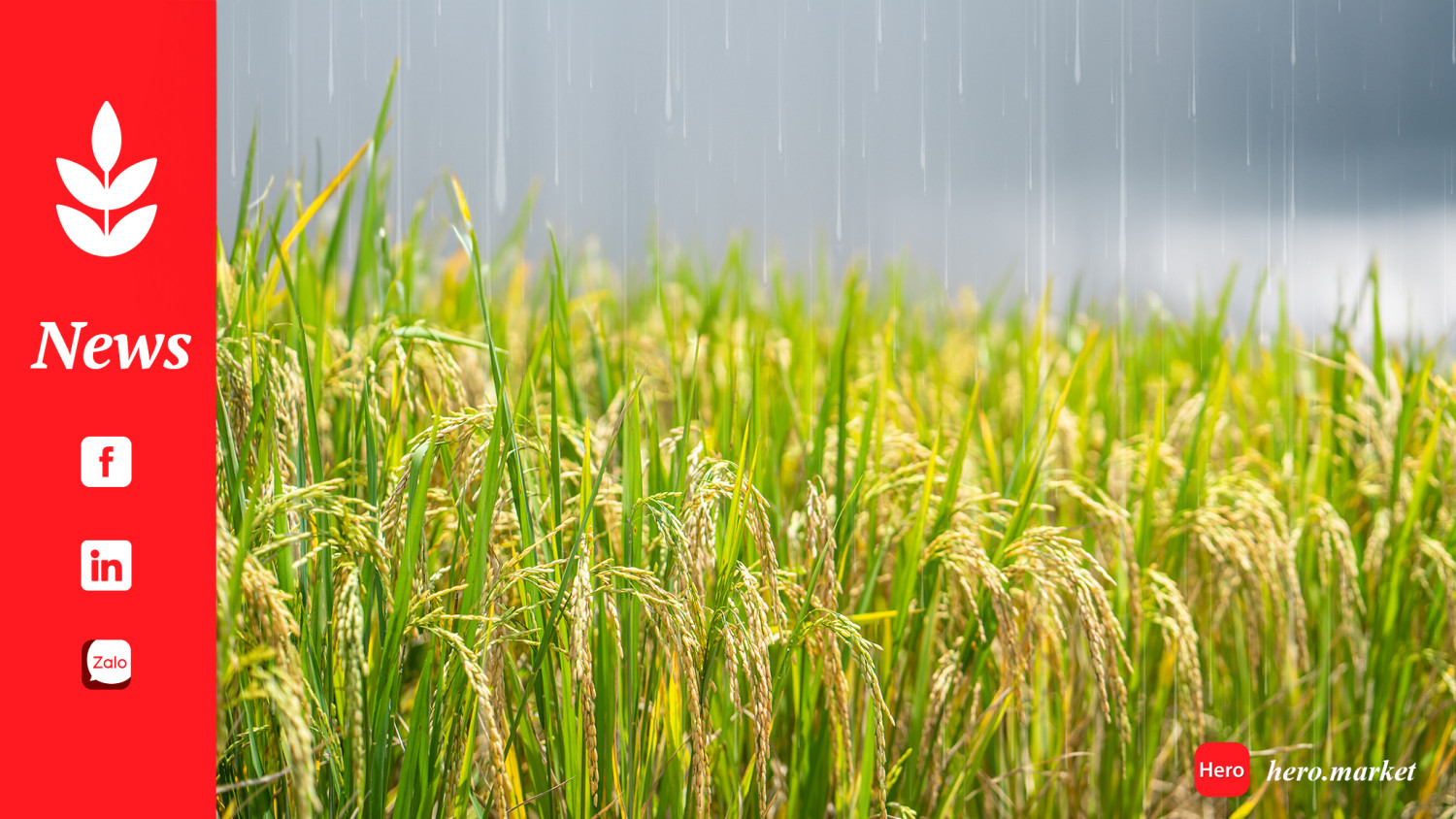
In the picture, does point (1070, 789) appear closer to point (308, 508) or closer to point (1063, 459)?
point (1063, 459)

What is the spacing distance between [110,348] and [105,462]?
5.5 inches

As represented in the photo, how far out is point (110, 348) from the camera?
35.4 inches

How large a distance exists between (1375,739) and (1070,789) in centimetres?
68

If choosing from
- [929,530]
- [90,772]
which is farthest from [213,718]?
[929,530]

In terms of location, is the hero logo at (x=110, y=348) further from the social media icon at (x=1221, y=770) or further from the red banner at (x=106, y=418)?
the social media icon at (x=1221, y=770)

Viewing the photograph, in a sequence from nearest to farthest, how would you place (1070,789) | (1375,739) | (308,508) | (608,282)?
1. (308,508)
2. (1070,789)
3. (1375,739)
4. (608,282)

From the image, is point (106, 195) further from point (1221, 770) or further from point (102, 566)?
point (1221, 770)

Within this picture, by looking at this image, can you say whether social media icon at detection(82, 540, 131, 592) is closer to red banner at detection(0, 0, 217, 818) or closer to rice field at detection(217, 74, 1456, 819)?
red banner at detection(0, 0, 217, 818)

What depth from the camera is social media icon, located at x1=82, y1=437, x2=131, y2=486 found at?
877 mm

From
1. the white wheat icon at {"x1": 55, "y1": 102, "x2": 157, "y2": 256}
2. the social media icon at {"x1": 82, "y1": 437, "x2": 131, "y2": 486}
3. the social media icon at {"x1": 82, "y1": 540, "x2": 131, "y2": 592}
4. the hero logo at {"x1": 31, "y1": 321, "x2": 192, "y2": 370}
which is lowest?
the social media icon at {"x1": 82, "y1": 540, "x2": 131, "y2": 592}

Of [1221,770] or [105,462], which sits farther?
[1221,770]

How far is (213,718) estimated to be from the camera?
0.86m

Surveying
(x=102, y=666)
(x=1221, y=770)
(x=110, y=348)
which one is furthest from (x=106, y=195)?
(x=1221, y=770)

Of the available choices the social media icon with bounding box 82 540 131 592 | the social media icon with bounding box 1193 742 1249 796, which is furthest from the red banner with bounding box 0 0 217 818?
the social media icon with bounding box 1193 742 1249 796
